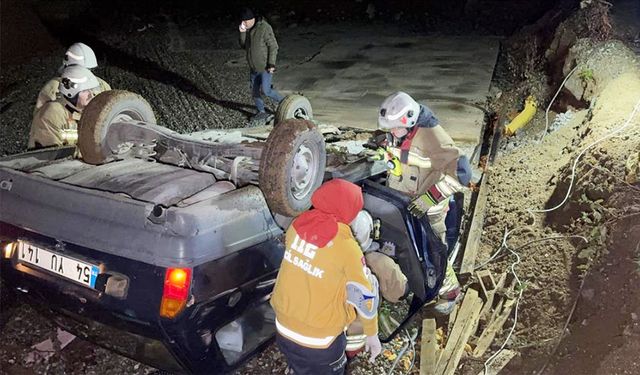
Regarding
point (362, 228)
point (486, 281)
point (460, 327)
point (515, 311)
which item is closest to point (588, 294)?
point (515, 311)

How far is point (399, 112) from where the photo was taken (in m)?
4.20

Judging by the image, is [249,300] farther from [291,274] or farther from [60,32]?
[60,32]

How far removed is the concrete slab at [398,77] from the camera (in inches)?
336

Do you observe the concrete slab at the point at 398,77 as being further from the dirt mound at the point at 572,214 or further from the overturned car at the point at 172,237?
the overturned car at the point at 172,237

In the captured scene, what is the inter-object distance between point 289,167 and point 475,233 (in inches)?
111

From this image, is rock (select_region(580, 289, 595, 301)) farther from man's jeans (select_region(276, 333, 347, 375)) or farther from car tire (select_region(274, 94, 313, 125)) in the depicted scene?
car tire (select_region(274, 94, 313, 125))

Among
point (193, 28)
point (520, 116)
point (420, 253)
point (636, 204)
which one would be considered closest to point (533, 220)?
point (636, 204)

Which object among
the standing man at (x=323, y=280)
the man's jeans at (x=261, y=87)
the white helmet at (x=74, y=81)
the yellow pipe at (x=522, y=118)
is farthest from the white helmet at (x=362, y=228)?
the man's jeans at (x=261, y=87)

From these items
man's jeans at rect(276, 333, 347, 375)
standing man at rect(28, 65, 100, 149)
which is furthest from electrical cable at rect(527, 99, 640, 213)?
standing man at rect(28, 65, 100, 149)

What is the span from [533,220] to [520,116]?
3.10m

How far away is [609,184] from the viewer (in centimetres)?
493

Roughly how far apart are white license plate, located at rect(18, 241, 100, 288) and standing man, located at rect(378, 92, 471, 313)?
7.67ft

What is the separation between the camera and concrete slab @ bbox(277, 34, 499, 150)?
8531 millimetres

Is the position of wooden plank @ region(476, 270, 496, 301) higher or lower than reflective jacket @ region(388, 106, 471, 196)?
lower
